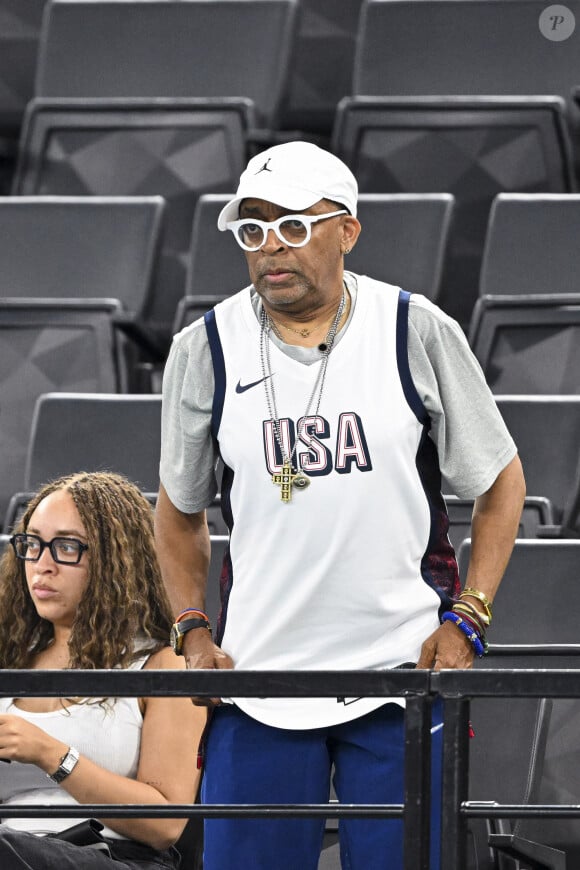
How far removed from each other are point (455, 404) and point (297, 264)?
141mm

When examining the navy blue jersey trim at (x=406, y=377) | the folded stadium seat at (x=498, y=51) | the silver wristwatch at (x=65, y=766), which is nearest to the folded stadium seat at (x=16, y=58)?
the folded stadium seat at (x=498, y=51)

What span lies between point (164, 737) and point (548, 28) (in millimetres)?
1748

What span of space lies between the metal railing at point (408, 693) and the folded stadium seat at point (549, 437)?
38.7 inches

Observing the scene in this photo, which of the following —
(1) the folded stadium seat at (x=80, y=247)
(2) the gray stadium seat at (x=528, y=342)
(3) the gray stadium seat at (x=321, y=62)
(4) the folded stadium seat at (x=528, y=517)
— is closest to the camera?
(4) the folded stadium seat at (x=528, y=517)

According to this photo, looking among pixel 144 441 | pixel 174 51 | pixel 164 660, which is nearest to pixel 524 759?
pixel 164 660

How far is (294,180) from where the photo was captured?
96 cm

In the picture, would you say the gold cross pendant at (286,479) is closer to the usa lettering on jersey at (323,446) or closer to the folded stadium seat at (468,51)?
the usa lettering on jersey at (323,446)

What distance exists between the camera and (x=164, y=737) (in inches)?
45.3

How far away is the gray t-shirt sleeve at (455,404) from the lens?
949 mm

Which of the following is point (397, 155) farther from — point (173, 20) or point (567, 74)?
point (173, 20)

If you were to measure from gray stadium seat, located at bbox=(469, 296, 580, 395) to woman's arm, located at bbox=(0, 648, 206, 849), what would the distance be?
0.96 metres

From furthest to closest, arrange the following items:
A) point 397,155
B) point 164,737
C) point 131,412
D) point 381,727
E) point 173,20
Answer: point 173,20 → point 397,155 → point 131,412 → point 164,737 → point 381,727

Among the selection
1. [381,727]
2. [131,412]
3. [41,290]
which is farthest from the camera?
[41,290]

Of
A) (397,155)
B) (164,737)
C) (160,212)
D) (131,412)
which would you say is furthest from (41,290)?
(164,737)
